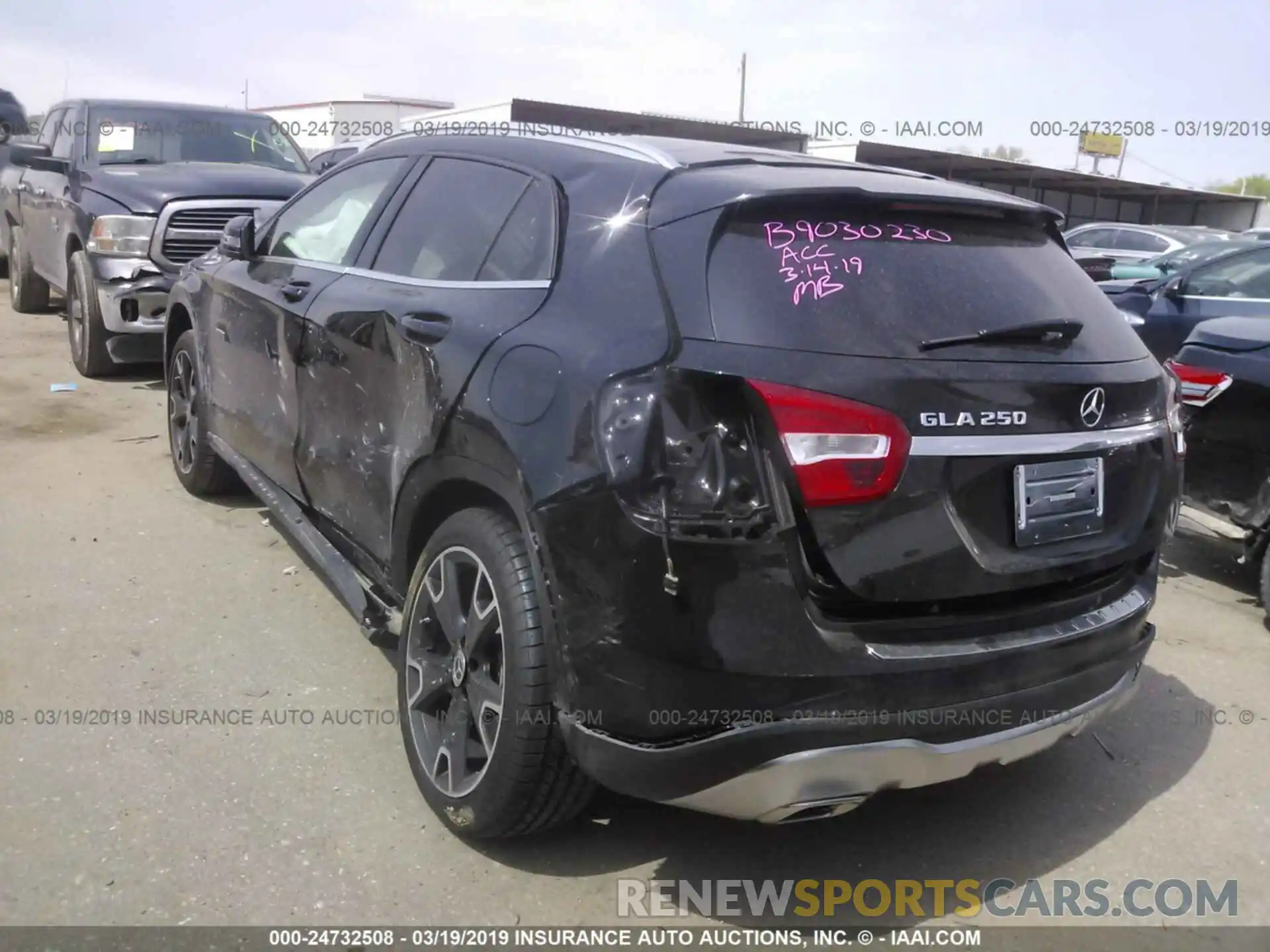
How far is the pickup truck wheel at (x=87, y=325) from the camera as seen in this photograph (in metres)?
→ 8.02

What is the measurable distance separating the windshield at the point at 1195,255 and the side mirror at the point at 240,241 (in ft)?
19.1

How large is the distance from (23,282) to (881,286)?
1096 cm

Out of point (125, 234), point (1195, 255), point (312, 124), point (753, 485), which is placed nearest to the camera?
point (753, 485)

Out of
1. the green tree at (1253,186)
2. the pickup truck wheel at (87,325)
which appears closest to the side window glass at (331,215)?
the pickup truck wheel at (87,325)

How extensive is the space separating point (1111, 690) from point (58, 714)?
314 cm

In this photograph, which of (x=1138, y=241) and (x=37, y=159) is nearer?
(x=37, y=159)

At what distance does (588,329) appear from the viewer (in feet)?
8.45

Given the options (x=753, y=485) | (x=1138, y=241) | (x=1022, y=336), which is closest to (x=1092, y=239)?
(x=1138, y=241)

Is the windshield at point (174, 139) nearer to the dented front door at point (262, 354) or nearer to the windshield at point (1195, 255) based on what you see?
the dented front door at point (262, 354)

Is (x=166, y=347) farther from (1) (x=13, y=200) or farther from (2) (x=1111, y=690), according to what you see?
(1) (x=13, y=200)

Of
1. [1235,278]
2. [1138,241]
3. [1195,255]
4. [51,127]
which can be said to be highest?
[51,127]

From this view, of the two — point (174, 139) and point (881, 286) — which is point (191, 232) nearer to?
point (174, 139)

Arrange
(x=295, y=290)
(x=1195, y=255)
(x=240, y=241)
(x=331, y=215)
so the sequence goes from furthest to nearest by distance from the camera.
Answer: (x=1195, y=255)
(x=240, y=241)
(x=331, y=215)
(x=295, y=290)

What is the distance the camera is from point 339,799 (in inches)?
124
